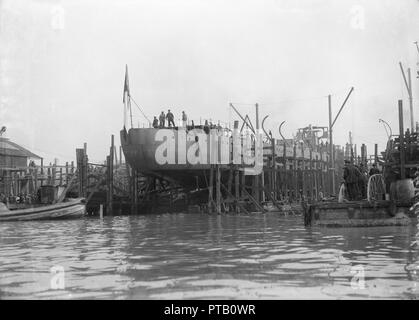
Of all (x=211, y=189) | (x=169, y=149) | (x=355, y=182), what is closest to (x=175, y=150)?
(x=169, y=149)

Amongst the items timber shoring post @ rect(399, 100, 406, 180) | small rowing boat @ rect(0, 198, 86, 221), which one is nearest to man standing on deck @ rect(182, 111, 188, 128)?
small rowing boat @ rect(0, 198, 86, 221)

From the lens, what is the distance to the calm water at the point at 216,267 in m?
7.49

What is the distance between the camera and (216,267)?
10.0 meters

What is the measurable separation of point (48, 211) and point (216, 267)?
23.5 metres

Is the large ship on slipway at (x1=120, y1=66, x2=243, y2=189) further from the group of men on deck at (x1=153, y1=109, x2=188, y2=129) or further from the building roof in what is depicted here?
the building roof

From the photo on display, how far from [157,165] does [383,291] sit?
102 ft

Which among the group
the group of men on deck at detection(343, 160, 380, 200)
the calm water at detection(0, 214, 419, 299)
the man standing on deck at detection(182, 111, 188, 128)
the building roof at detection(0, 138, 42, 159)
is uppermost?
the man standing on deck at detection(182, 111, 188, 128)

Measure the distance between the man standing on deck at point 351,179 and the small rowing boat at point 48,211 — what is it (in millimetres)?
17300

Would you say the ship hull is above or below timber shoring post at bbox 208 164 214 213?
above

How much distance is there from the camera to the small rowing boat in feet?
100.0

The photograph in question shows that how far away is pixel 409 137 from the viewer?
72.8 ft

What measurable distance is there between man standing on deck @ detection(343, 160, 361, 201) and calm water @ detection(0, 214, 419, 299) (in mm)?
4861
